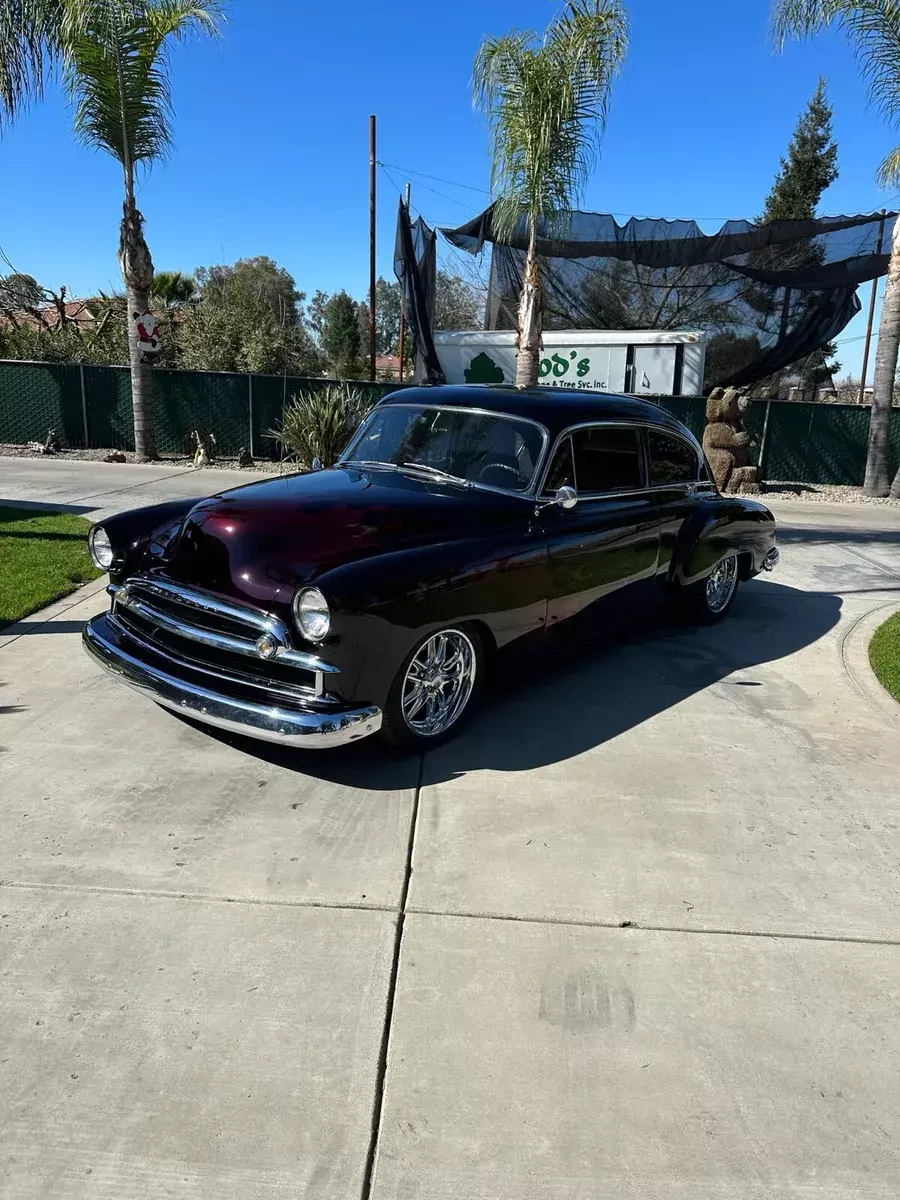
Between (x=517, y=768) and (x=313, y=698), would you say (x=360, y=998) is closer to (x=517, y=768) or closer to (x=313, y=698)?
(x=313, y=698)

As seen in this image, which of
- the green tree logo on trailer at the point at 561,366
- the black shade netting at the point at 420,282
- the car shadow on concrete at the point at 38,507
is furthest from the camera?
the green tree logo on trailer at the point at 561,366

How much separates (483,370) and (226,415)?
4.90m

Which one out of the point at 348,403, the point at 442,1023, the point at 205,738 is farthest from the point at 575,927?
the point at 348,403

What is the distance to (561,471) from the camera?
→ 4.90m

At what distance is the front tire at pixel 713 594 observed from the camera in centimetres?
626

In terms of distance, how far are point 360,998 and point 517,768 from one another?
1676mm

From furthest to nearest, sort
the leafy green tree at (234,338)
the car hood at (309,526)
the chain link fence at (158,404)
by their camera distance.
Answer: the leafy green tree at (234,338)
the chain link fence at (158,404)
the car hood at (309,526)

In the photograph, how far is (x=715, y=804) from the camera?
3914mm

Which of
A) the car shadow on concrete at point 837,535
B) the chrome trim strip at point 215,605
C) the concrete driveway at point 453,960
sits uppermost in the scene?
the chrome trim strip at point 215,605

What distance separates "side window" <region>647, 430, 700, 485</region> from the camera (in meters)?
5.79

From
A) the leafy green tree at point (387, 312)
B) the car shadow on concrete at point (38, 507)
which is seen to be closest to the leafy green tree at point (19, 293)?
the car shadow on concrete at point (38, 507)

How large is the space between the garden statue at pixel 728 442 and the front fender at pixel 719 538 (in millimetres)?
7243

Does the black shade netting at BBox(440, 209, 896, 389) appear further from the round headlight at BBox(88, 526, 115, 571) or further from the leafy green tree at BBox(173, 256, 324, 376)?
the round headlight at BBox(88, 526, 115, 571)

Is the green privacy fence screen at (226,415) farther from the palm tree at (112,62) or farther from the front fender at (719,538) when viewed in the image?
the front fender at (719,538)
